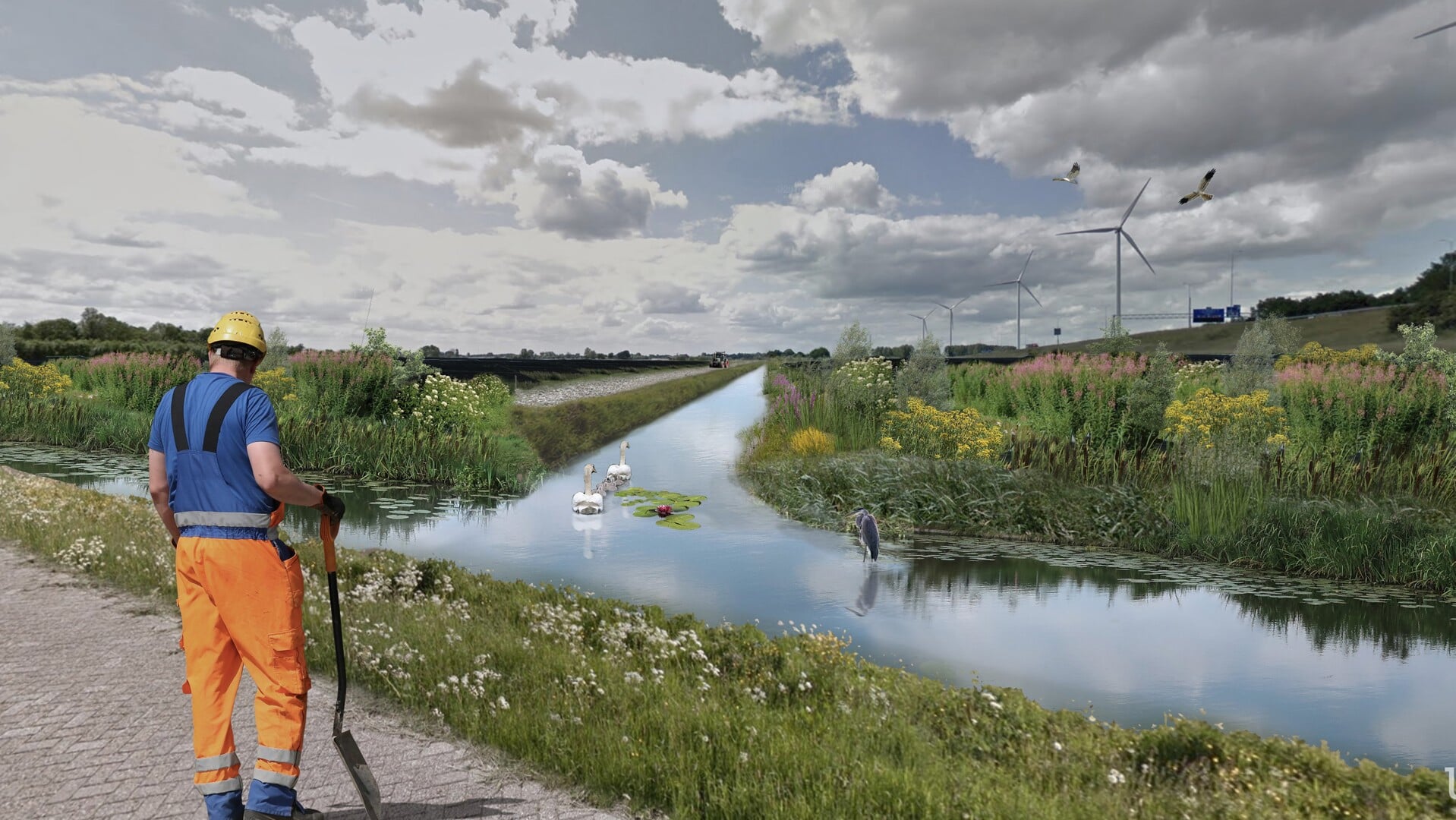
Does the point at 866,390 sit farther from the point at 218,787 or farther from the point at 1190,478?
the point at 218,787

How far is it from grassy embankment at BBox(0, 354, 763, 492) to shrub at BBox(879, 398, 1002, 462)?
26.6ft

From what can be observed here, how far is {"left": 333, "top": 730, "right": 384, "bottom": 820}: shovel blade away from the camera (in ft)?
11.2

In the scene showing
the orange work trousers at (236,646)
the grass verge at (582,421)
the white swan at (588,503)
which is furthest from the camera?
the grass verge at (582,421)

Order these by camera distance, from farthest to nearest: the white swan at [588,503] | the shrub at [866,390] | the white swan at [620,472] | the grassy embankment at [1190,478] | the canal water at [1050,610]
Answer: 1. the shrub at [866,390]
2. the white swan at [620,472]
3. the white swan at [588,503]
4. the grassy embankment at [1190,478]
5. the canal water at [1050,610]

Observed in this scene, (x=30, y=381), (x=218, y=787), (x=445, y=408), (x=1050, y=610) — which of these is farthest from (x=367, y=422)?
(x=218, y=787)

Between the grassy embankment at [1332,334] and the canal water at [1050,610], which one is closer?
the canal water at [1050,610]

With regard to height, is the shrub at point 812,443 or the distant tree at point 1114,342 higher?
the distant tree at point 1114,342

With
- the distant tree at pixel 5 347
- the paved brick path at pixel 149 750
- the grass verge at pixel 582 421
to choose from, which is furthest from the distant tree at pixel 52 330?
the paved brick path at pixel 149 750

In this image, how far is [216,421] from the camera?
3213 mm

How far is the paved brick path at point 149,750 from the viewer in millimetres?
3723

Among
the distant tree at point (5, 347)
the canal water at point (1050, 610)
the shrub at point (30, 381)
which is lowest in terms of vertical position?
the canal water at point (1050, 610)

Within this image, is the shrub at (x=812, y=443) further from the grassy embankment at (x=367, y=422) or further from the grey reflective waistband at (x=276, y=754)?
the grey reflective waistband at (x=276, y=754)

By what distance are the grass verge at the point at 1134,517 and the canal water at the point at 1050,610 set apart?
429 millimetres

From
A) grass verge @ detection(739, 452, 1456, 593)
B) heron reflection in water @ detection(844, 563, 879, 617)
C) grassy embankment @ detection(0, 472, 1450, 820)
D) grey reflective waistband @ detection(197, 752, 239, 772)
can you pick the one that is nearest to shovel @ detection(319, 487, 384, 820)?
grey reflective waistband @ detection(197, 752, 239, 772)
